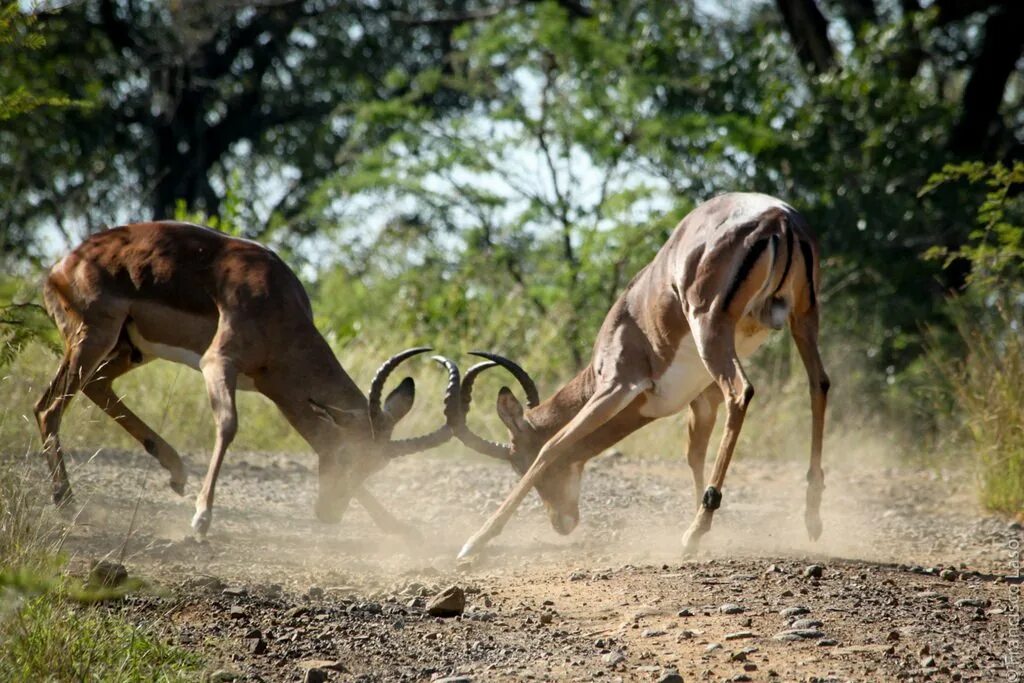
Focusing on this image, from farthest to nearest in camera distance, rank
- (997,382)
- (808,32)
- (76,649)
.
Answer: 1. (808,32)
2. (997,382)
3. (76,649)

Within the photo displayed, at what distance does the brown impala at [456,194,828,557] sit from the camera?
7.46 m

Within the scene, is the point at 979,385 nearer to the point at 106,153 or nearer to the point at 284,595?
the point at 284,595

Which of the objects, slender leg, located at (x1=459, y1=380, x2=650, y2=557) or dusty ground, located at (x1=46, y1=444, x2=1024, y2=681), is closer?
dusty ground, located at (x1=46, y1=444, x2=1024, y2=681)

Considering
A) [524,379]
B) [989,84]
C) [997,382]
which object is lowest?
[524,379]

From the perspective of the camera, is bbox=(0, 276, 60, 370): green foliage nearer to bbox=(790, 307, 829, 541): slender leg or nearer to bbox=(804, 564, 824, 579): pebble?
bbox=(804, 564, 824, 579): pebble

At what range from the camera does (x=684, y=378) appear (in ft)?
26.9

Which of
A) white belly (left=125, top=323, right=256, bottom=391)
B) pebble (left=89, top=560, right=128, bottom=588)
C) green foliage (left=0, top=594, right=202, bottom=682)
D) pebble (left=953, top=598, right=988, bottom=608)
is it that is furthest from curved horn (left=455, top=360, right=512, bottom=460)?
green foliage (left=0, top=594, right=202, bottom=682)

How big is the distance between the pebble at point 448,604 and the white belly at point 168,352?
3.19 m

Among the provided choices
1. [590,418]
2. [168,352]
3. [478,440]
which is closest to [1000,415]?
[590,418]

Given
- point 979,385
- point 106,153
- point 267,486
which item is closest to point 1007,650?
point 979,385

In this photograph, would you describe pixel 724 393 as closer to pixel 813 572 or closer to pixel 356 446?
pixel 813 572

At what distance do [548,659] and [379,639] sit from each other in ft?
2.50

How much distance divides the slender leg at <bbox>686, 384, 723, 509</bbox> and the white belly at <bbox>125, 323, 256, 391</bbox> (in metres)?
2.97

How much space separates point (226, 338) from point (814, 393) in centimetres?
368
